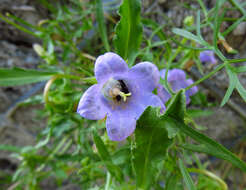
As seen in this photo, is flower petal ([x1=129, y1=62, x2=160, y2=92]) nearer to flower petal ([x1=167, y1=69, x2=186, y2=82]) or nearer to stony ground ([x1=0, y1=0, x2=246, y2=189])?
flower petal ([x1=167, y1=69, x2=186, y2=82])

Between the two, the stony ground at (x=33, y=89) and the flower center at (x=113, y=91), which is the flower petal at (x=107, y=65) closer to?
the flower center at (x=113, y=91)

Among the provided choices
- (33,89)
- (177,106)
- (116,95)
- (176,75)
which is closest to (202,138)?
(177,106)

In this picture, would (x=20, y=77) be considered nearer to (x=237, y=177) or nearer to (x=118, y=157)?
(x=118, y=157)

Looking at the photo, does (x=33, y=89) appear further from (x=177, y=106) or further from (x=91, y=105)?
(x=177, y=106)

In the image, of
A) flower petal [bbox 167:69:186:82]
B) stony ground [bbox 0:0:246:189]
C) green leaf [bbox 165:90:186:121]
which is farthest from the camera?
stony ground [bbox 0:0:246:189]

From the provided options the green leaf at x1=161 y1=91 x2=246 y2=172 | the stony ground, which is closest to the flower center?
the green leaf at x1=161 y1=91 x2=246 y2=172

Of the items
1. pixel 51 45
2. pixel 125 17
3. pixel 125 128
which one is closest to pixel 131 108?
pixel 125 128
